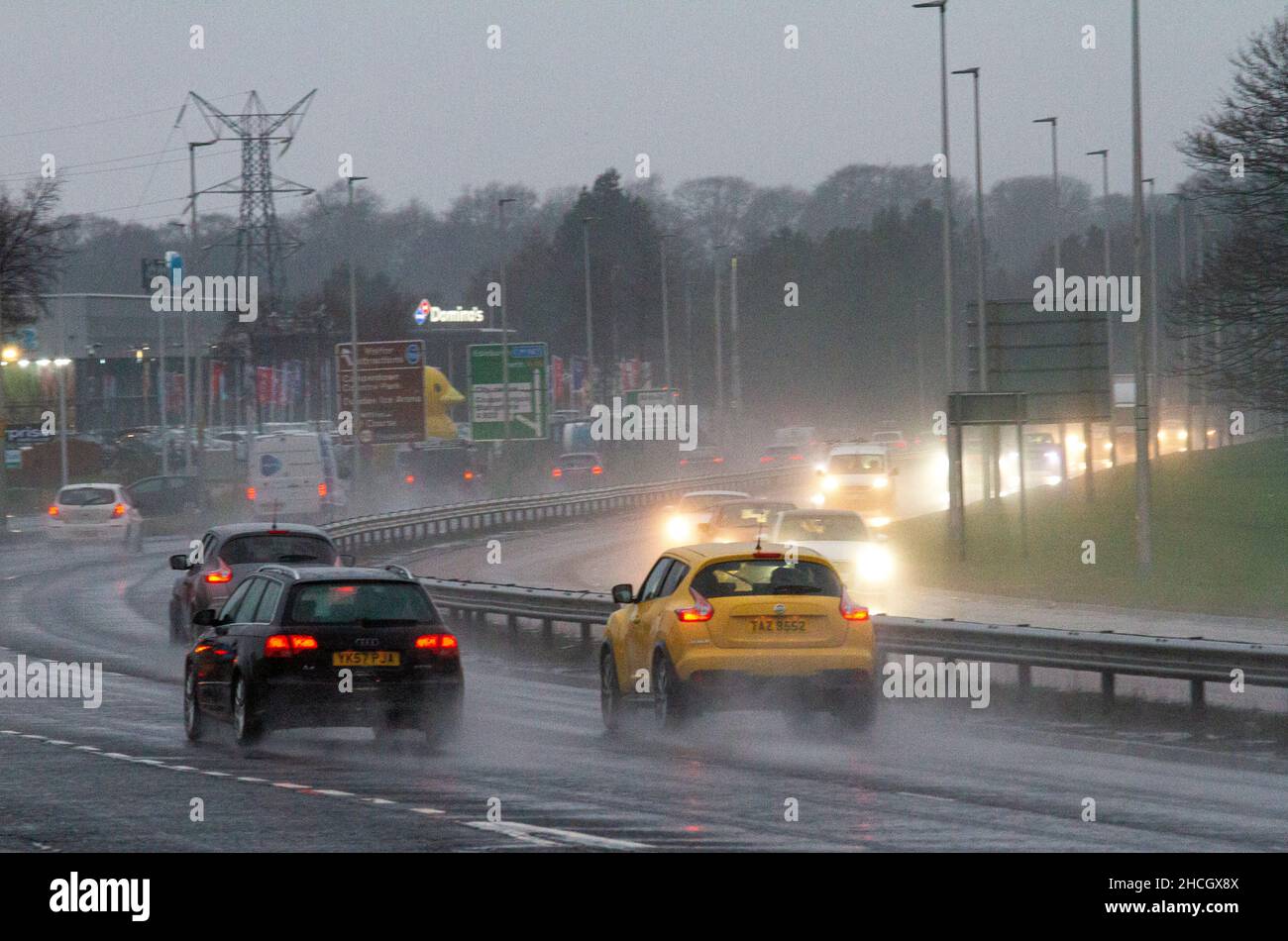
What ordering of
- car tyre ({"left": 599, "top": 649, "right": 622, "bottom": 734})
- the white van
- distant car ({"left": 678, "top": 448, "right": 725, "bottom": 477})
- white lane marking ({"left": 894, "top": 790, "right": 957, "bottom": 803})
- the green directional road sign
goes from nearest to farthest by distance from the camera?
white lane marking ({"left": 894, "top": 790, "right": 957, "bottom": 803}), car tyre ({"left": 599, "top": 649, "right": 622, "bottom": 734}), the white van, the green directional road sign, distant car ({"left": 678, "top": 448, "right": 725, "bottom": 477})

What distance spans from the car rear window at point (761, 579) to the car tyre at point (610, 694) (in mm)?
1482

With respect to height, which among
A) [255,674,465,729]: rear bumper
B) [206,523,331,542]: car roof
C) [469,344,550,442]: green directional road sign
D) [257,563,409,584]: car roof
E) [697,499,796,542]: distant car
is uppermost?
[469,344,550,442]: green directional road sign

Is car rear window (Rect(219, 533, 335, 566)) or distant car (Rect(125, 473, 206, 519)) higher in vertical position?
car rear window (Rect(219, 533, 335, 566))

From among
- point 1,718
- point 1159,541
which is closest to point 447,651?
point 1,718

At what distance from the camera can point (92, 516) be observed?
170 ft

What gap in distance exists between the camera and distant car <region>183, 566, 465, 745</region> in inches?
621

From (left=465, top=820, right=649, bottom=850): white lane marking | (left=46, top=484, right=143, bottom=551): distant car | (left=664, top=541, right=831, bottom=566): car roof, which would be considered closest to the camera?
(left=465, top=820, right=649, bottom=850): white lane marking

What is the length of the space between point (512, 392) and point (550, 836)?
2307 inches

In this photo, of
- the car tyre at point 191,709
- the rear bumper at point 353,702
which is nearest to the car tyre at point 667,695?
the rear bumper at point 353,702

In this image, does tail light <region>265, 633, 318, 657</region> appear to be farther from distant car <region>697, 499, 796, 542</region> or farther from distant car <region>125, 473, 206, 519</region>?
distant car <region>125, 473, 206, 519</region>

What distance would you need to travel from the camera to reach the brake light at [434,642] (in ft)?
53.0

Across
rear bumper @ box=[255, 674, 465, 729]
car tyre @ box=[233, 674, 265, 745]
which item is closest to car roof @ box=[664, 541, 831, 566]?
rear bumper @ box=[255, 674, 465, 729]

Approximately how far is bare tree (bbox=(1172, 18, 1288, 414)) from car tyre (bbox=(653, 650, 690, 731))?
3026 centimetres
